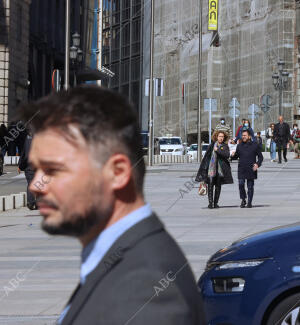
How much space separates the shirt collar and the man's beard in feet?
0.07

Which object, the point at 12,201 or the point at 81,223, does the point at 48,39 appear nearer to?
the point at 12,201

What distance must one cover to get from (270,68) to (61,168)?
67580mm

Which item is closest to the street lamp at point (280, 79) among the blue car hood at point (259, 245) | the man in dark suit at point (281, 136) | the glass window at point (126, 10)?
the man in dark suit at point (281, 136)

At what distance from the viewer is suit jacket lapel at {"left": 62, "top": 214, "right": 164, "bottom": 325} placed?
186cm

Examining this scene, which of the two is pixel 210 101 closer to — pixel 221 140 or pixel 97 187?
pixel 221 140

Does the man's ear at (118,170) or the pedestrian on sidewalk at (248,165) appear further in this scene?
the pedestrian on sidewalk at (248,165)

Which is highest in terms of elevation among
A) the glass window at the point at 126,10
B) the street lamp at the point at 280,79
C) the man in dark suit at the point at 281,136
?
the glass window at the point at 126,10

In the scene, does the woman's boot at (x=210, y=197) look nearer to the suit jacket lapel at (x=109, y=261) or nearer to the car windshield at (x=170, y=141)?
the suit jacket lapel at (x=109, y=261)

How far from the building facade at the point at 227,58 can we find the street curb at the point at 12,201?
44.8 metres

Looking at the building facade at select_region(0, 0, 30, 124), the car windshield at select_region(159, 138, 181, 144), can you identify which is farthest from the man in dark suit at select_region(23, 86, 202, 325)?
the car windshield at select_region(159, 138, 181, 144)

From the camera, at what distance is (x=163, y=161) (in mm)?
49656

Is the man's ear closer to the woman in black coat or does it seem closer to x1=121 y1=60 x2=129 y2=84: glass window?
the woman in black coat

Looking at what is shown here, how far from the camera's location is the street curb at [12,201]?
2177cm

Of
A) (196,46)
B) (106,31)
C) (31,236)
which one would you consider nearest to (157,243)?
(31,236)
